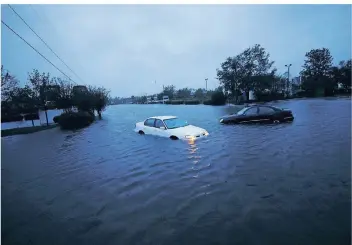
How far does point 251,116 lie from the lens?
16141mm

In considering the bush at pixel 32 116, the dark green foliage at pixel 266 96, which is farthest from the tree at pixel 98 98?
the dark green foliage at pixel 266 96

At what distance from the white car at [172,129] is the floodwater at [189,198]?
2.24 metres

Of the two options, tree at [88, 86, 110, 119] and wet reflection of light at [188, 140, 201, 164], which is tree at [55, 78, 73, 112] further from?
wet reflection of light at [188, 140, 201, 164]

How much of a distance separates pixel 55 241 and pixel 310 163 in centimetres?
633

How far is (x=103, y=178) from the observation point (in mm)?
6668

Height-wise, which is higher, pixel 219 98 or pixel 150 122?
pixel 219 98

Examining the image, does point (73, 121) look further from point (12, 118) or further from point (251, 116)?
point (251, 116)

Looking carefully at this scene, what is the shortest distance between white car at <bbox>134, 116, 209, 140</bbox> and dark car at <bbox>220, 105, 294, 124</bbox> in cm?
512

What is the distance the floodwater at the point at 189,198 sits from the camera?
3619 millimetres

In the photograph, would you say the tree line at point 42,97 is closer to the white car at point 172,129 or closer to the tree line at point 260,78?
the white car at point 172,129

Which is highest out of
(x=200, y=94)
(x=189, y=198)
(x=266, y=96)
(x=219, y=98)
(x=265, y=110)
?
(x=200, y=94)

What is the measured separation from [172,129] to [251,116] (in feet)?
22.6

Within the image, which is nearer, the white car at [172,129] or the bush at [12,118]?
the white car at [172,129]

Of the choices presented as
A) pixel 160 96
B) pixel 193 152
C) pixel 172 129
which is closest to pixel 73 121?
pixel 172 129
